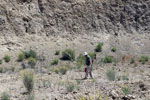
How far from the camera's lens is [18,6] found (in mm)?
29719

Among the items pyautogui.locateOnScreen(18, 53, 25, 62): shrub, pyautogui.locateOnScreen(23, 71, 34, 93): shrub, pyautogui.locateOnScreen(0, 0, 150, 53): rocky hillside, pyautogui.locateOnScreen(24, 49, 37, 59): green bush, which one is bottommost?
pyautogui.locateOnScreen(23, 71, 34, 93): shrub

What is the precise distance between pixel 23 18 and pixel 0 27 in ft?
8.91

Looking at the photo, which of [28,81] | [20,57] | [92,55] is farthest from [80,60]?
[28,81]

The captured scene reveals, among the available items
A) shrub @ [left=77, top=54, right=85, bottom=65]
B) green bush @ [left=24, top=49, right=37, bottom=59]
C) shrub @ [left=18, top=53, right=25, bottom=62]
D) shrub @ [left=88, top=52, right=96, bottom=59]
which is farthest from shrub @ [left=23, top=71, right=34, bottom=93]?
shrub @ [left=88, top=52, right=96, bottom=59]

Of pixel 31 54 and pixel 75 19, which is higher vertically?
pixel 75 19

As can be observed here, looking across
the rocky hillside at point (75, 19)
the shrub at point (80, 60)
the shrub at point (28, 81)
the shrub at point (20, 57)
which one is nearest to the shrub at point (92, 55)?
the shrub at point (80, 60)

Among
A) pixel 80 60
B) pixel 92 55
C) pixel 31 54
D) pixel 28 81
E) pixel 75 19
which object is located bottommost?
pixel 28 81

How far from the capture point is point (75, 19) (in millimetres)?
31109

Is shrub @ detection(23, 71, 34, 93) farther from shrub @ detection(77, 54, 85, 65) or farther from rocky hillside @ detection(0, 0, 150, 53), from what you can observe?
rocky hillside @ detection(0, 0, 150, 53)

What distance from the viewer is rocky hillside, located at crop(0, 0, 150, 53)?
28766 millimetres

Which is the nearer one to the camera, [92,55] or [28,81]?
[28,81]

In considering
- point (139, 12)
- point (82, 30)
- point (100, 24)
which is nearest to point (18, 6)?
point (82, 30)

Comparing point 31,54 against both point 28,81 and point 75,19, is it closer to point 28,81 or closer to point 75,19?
point 75,19

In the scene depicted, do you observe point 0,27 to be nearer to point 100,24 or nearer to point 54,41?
point 54,41
